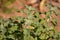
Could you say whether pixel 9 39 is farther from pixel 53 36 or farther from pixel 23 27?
pixel 53 36

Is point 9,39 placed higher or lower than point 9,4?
lower

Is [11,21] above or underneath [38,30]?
above

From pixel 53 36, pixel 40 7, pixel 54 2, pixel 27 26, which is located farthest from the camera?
pixel 54 2

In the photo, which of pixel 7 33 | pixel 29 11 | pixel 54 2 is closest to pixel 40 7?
pixel 54 2

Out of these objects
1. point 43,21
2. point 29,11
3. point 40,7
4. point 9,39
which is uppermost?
point 40,7

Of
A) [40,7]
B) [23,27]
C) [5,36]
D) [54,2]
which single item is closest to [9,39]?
[5,36]

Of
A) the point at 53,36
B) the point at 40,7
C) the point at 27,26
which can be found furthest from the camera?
the point at 40,7

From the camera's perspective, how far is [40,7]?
3.43 meters

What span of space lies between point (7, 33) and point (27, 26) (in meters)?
0.30

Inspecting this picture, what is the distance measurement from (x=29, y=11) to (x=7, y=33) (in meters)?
0.44

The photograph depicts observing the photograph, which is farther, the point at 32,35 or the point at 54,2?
the point at 54,2

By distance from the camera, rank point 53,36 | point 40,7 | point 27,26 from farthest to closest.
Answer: point 40,7
point 53,36
point 27,26

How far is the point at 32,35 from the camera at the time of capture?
2580mm

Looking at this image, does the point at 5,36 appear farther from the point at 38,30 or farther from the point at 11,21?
the point at 38,30
